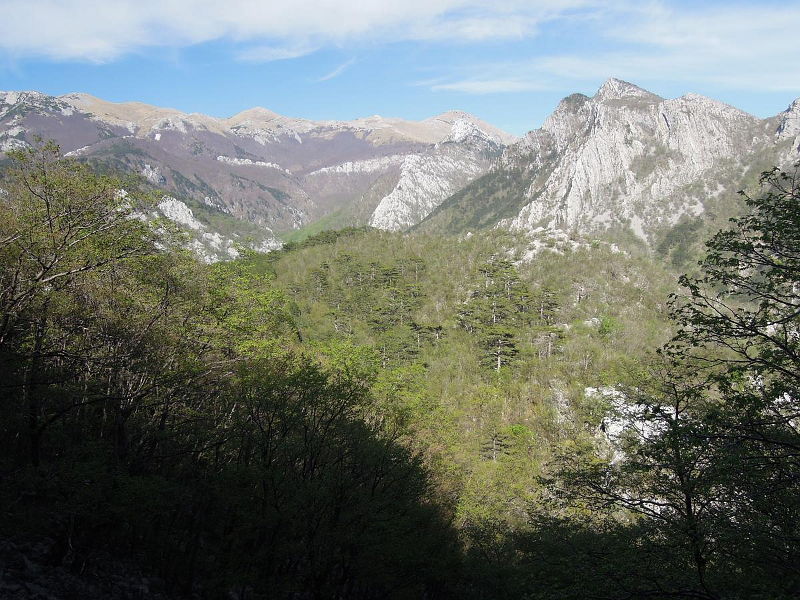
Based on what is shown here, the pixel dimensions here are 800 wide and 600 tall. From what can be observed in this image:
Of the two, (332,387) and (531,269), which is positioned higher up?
(531,269)

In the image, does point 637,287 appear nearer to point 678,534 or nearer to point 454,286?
point 454,286

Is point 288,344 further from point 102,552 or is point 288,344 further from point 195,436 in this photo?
point 102,552

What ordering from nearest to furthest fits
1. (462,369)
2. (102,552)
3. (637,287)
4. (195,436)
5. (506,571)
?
(102,552) < (195,436) < (506,571) < (462,369) < (637,287)

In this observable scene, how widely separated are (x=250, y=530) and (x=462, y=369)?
195 feet

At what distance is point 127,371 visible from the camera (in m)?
16.2

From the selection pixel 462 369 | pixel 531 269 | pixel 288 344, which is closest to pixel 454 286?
pixel 531 269

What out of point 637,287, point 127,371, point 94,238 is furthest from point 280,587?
point 637,287

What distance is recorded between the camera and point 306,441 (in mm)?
18531

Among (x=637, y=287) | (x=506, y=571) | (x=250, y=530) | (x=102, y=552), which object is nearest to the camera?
(x=102, y=552)

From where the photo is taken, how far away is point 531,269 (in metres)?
118

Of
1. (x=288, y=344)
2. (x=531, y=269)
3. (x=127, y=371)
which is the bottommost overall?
(x=127, y=371)

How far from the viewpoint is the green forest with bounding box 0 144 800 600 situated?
10.3m

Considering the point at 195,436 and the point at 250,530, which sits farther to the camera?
the point at 195,436

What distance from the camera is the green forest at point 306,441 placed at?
33.7 feet
